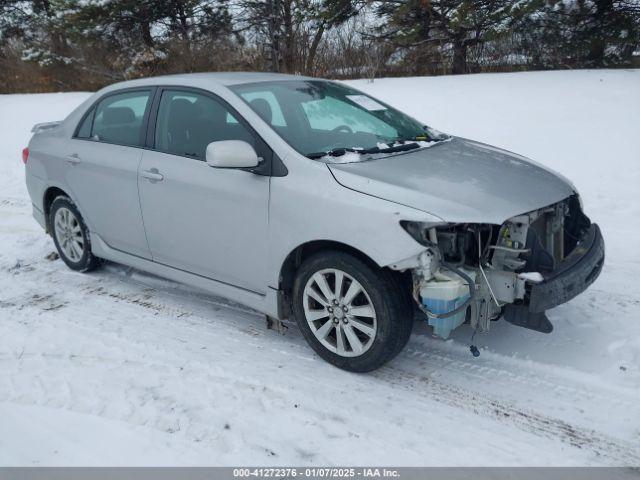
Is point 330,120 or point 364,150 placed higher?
point 330,120

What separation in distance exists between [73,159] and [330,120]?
2.34 metres

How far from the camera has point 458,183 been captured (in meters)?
3.22

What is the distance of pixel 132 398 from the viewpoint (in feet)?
10.5

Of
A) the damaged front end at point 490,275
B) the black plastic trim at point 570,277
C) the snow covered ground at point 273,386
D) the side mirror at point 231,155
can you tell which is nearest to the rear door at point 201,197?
the side mirror at point 231,155

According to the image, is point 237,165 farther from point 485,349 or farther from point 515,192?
point 485,349

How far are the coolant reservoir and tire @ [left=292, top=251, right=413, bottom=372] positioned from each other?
0.18 meters

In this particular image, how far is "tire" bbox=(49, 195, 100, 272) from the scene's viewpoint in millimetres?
4988

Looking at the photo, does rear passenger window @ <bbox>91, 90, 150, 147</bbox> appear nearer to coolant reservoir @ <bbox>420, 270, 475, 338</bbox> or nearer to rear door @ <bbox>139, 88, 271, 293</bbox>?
rear door @ <bbox>139, 88, 271, 293</bbox>

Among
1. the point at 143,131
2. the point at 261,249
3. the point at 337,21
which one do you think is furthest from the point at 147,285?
the point at 337,21

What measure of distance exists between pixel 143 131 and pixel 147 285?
141 centimetres

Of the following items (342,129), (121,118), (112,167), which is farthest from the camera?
(121,118)

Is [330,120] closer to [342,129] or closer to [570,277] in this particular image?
[342,129]

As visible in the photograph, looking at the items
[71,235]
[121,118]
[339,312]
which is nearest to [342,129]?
[339,312]

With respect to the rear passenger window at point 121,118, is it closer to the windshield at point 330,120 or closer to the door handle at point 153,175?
the door handle at point 153,175
